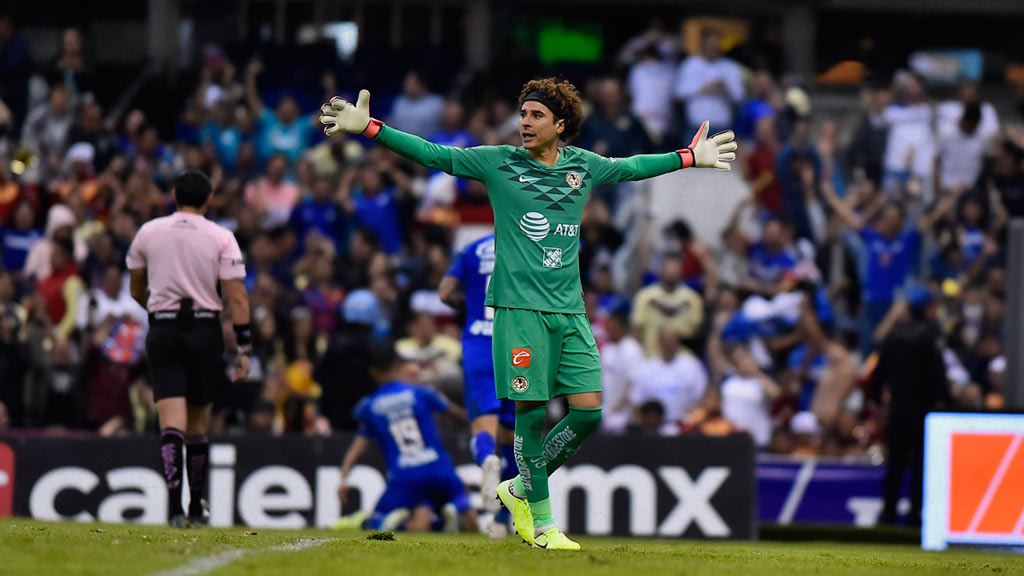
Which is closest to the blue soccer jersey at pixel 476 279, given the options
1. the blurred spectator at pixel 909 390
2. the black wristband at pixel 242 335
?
the black wristband at pixel 242 335

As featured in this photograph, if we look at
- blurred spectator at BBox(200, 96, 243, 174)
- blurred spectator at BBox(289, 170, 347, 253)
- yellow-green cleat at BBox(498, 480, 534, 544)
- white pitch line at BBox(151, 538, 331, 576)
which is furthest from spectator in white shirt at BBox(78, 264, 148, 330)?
yellow-green cleat at BBox(498, 480, 534, 544)

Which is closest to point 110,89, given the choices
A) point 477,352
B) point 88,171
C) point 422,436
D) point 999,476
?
point 88,171

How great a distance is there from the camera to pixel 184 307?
1037 cm

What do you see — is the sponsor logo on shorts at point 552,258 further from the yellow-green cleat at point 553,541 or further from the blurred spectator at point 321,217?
the blurred spectator at point 321,217

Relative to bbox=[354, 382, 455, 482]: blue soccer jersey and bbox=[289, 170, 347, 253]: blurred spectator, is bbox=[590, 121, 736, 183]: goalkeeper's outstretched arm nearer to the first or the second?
bbox=[354, 382, 455, 482]: blue soccer jersey

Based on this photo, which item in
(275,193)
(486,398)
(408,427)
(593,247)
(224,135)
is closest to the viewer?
(486,398)

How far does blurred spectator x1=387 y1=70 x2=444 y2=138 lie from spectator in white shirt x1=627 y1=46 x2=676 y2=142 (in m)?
2.44

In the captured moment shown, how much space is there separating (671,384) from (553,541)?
28.3ft

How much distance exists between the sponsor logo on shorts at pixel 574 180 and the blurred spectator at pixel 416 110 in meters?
11.7

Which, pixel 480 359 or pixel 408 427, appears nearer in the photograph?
pixel 480 359

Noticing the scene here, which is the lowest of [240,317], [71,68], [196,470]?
[196,470]

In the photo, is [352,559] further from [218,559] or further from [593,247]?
[593,247]

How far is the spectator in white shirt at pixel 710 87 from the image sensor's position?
19969 millimetres

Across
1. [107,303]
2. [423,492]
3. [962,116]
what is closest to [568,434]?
[423,492]
